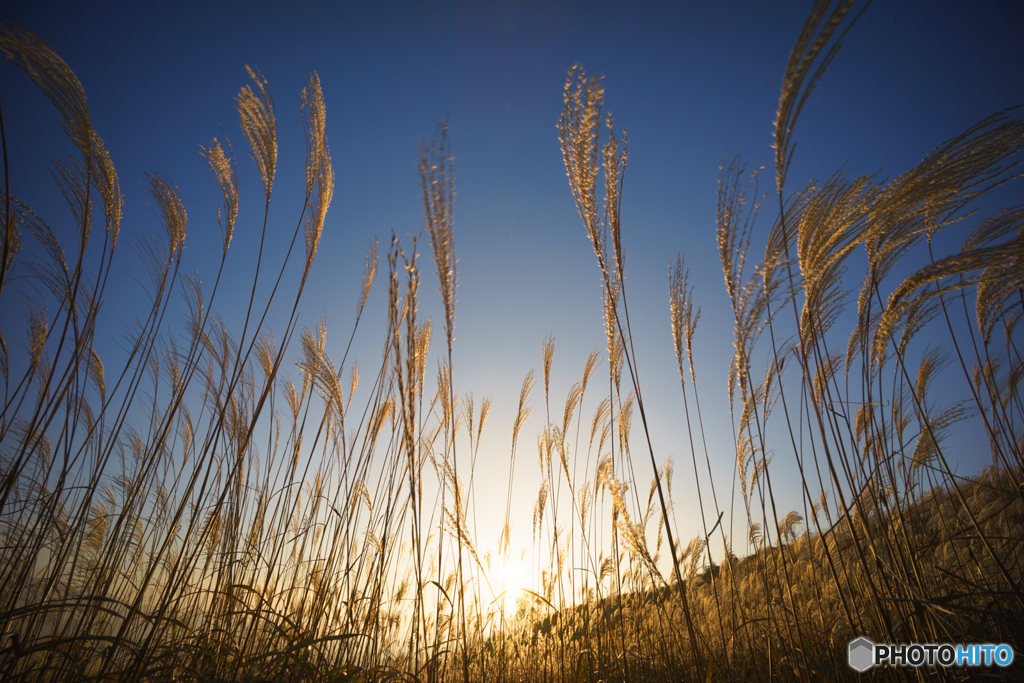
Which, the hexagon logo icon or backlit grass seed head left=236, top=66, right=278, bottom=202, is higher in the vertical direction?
backlit grass seed head left=236, top=66, right=278, bottom=202

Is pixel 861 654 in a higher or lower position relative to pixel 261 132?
lower

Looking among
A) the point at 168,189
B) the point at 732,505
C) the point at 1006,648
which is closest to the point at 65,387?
the point at 168,189

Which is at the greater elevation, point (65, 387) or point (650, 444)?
point (65, 387)

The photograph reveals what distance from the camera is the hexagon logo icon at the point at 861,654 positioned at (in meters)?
1.55

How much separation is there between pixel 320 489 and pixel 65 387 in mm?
1998

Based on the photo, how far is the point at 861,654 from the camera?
1600mm

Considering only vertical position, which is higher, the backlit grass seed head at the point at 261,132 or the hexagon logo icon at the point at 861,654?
the backlit grass seed head at the point at 261,132

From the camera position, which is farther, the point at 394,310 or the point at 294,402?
the point at 294,402

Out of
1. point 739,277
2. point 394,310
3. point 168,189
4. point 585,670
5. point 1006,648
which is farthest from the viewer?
point 585,670

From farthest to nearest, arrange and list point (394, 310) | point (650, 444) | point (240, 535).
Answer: point (240, 535) < point (394, 310) < point (650, 444)

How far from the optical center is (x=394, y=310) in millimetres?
1688

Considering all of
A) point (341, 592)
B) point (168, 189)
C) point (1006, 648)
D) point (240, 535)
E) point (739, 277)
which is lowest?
point (1006, 648)

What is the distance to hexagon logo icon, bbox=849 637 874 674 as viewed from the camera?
61.1 inches

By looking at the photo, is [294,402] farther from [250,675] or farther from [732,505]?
[732,505]
